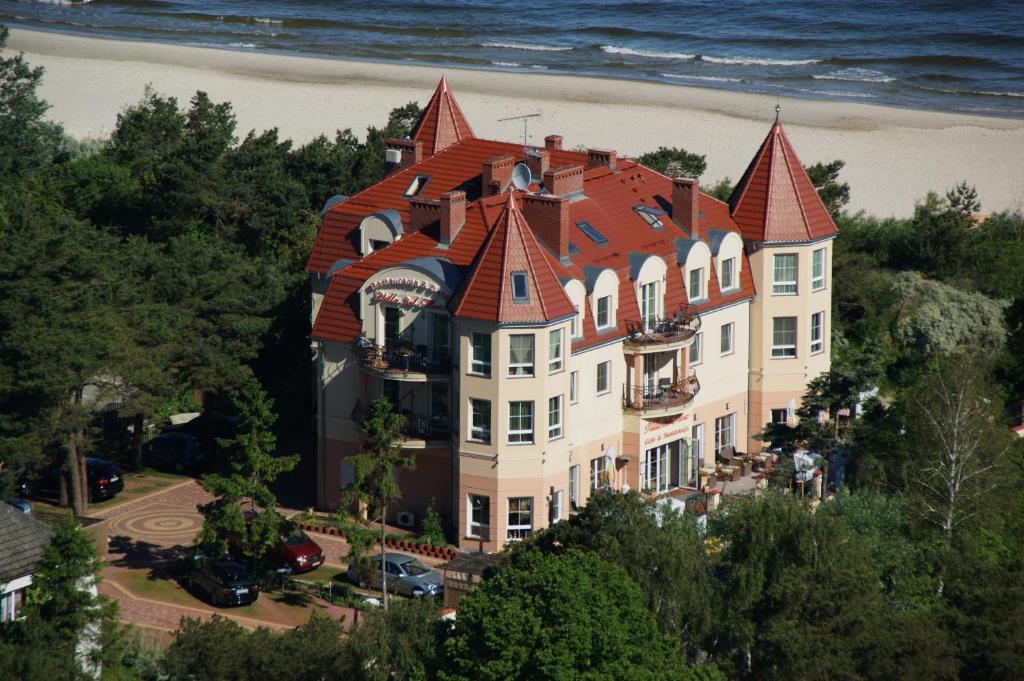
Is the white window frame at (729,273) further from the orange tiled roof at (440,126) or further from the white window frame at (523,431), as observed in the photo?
the orange tiled roof at (440,126)

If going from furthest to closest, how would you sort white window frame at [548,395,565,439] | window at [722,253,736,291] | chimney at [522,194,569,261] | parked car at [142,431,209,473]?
parked car at [142,431,209,473]
window at [722,253,736,291]
chimney at [522,194,569,261]
white window frame at [548,395,565,439]

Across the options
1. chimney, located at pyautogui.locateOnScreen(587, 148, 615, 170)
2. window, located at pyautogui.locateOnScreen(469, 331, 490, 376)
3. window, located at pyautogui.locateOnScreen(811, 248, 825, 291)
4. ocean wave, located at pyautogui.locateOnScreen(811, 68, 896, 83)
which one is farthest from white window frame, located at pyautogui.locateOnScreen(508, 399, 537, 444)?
ocean wave, located at pyautogui.locateOnScreen(811, 68, 896, 83)

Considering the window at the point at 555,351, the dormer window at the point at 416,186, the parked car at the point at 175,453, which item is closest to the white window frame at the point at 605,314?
the window at the point at 555,351

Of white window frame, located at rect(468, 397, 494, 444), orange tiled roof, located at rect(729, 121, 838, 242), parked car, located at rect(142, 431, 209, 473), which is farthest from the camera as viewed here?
orange tiled roof, located at rect(729, 121, 838, 242)

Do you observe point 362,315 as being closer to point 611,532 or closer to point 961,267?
point 611,532

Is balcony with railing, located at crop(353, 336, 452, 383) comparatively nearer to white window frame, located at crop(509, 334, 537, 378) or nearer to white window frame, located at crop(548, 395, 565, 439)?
white window frame, located at crop(509, 334, 537, 378)

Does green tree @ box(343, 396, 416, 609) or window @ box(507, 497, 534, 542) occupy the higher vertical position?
green tree @ box(343, 396, 416, 609)
